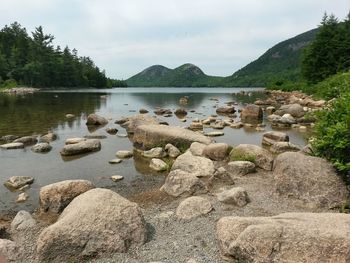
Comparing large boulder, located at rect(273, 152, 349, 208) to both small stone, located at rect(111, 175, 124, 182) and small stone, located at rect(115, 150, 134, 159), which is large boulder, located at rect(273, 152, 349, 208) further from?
small stone, located at rect(115, 150, 134, 159)

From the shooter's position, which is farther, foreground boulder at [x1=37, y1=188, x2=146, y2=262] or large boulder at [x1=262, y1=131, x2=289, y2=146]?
large boulder at [x1=262, y1=131, x2=289, y2=146]

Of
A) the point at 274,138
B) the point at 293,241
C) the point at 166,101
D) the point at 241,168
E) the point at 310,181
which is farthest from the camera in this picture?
the point at 166,101

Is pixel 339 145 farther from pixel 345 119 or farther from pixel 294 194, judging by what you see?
pixel 294 194

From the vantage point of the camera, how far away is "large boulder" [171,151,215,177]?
14.0m

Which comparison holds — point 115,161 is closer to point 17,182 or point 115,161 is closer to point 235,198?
point 17,182

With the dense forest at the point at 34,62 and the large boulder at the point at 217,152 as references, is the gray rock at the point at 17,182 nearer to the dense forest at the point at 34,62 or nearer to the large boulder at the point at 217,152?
the large boulder at the point at 217,152

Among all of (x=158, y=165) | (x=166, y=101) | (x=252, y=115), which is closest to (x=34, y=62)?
(x=166, y=101)

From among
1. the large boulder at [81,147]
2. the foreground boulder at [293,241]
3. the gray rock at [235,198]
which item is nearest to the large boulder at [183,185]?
the gray rock at [235,198]

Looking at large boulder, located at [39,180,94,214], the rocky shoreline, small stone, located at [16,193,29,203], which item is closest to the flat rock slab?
the rocky shoreline

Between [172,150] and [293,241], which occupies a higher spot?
[293,241]

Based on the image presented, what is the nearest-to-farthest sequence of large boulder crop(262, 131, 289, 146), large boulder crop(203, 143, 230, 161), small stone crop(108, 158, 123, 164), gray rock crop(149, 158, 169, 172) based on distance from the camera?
gray rock crop(149, 158, 169, 172) < large boulder crop(203, 143, 230, 161) < small stone crop(108, 158, 123, 164) < large boulder crop(262, 131, 289, 146)

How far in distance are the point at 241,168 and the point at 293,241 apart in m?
7.50

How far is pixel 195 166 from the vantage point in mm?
14375

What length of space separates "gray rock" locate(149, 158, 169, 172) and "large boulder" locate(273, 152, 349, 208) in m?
5.81
